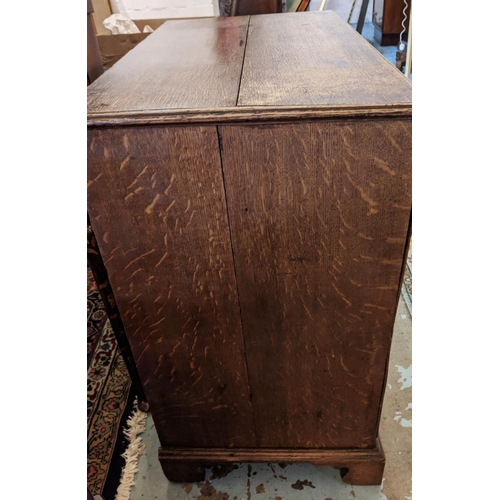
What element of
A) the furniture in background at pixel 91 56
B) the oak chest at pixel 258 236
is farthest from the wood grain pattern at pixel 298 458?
the furniture in background at pixel 91 56

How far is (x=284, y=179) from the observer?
2.29 feet

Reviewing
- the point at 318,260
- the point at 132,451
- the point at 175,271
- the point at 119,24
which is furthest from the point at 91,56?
the point at 119,24

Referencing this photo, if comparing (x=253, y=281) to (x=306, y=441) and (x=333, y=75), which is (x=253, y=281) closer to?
(x=333, y=75)

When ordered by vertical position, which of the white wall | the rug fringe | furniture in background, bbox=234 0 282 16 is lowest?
the rug fringe

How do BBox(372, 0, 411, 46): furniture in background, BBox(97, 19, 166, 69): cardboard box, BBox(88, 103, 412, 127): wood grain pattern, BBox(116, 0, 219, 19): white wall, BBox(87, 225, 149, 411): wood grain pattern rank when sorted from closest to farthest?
1. BBox(88, 103, 412, 127): wood grain pattern
2. BBox(87, 225, 149, 411): wood grain pattern
3. BBox(97, 19, 166, 69): cardboard box
4. BBox(116, 0, 219, 19): white wall
5. BBox(372, 0, 411, 46): furniture in background

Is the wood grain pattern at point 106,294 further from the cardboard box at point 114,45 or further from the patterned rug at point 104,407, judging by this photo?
the cardboard box at point 114,45

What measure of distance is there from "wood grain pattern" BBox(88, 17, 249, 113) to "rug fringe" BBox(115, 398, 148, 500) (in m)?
0.96

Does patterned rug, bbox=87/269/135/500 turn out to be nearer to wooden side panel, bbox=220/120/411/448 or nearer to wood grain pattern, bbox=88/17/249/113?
wooden side panel, bbox=220/120/411/448

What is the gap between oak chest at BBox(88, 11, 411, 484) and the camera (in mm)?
666

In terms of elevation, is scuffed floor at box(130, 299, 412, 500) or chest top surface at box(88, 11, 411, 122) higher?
chest top surface at box(88, 11, 411, 122)

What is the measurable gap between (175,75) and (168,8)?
272 cm

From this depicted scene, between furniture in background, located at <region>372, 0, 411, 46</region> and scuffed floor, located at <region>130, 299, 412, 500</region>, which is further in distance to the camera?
Answer: furniture in background, located at <region>372, 0, 411, 46</region>

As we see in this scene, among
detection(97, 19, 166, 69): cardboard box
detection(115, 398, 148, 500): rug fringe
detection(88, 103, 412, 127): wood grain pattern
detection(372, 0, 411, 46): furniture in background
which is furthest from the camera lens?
detection(372, 0, 411, 46): furniture in background

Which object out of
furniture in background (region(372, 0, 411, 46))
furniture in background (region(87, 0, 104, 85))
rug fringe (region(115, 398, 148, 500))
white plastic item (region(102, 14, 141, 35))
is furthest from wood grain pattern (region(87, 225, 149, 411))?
furniture in background (region(372, 0, 411, 46))
